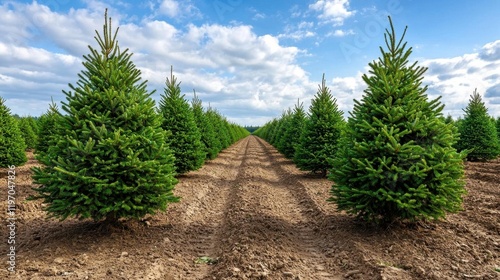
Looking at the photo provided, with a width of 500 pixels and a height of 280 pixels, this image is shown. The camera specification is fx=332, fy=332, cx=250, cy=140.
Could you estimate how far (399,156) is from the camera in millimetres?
6547

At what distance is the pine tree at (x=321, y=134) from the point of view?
1523 cm

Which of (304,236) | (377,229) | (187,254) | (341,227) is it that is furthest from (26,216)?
(377,229)

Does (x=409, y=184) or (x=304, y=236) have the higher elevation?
(x=409, y=184)

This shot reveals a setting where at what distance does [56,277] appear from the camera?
5.12 meters

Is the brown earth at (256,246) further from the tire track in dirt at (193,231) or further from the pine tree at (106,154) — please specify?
the pine tree at (106,154)

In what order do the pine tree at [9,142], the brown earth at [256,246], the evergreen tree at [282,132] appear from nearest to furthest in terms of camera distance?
1. the brown earth at [256,246]
2. the pine tree at [9,142]
3. the evergreen tree at [282,132]

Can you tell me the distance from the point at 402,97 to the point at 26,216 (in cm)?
991

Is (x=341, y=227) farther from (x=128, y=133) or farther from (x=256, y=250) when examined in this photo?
(x=128, y=133)

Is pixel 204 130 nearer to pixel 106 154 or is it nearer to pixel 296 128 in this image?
pixel 296 128

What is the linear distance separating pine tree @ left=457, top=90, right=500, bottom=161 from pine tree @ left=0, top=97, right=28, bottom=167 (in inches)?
964

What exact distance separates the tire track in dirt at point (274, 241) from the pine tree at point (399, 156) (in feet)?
4.20

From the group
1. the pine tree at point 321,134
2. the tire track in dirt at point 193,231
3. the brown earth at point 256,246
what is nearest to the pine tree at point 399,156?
the brown earth at point 256,246

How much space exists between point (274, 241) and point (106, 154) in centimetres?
367

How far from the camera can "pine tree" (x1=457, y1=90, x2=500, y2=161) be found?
20.6 meters
